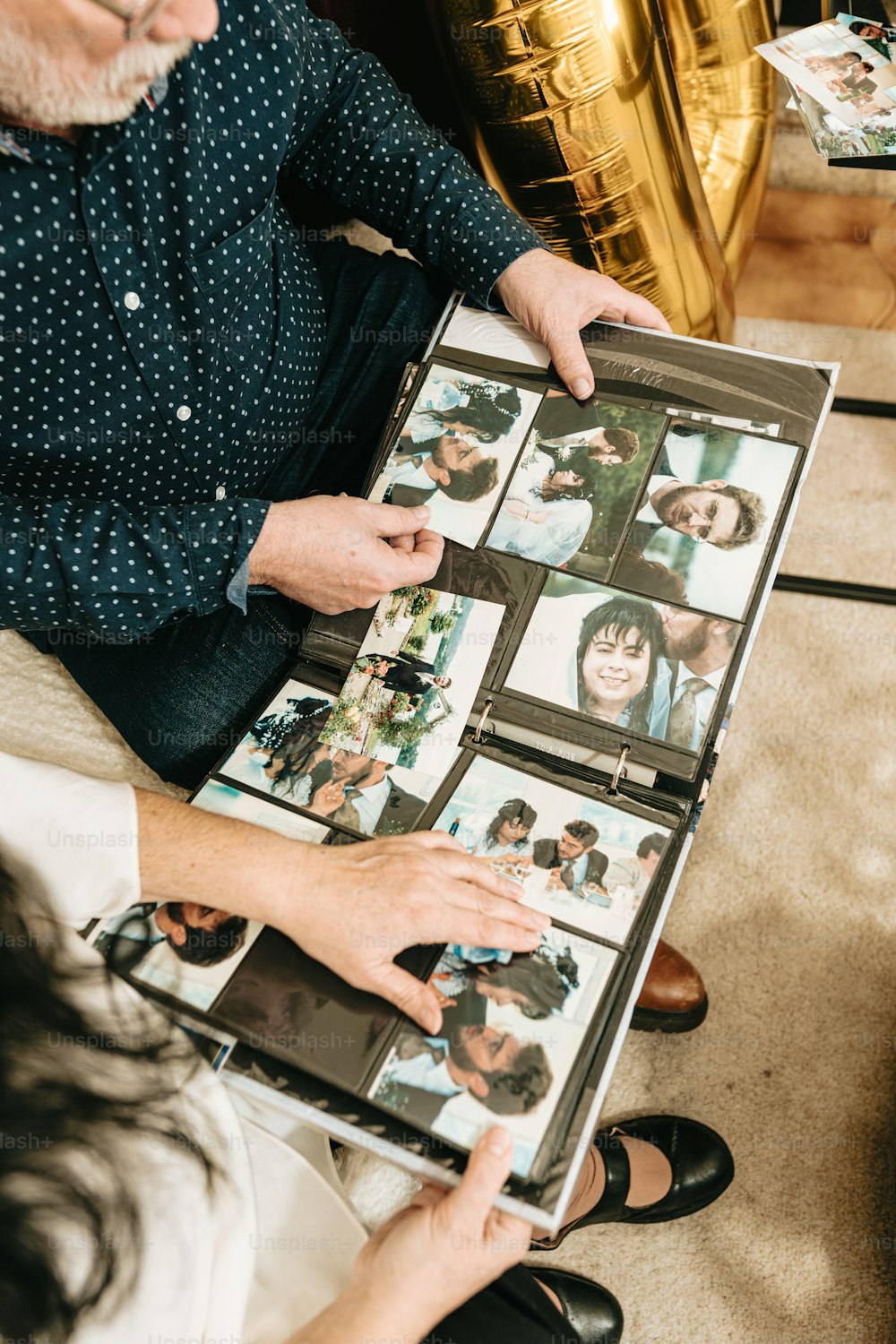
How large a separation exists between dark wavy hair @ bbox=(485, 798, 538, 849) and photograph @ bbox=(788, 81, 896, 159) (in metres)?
0.80

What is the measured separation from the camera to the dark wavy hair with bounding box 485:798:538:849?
2.65ft

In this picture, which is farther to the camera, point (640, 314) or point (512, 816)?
point (640, 314)

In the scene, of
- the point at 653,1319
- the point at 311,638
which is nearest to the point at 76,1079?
the point at 311,638

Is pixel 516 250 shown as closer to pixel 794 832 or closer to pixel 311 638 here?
pixel 311 638

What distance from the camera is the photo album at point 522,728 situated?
0.71m

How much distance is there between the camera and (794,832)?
53.6 inches

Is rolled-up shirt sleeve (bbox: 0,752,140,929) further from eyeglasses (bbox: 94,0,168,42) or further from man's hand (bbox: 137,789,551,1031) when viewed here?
eyeglasses (bbox: 94,0,168,42)

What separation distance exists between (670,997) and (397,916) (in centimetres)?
60

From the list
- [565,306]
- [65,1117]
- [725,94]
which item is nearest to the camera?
[65,1117]

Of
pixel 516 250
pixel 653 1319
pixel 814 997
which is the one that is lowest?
pixel 653 1319

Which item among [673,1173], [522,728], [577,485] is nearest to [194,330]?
[577,485]

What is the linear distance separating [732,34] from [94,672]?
131 cm

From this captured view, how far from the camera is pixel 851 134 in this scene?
3.44 ft

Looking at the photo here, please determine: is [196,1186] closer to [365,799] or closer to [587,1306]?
[365,799]
